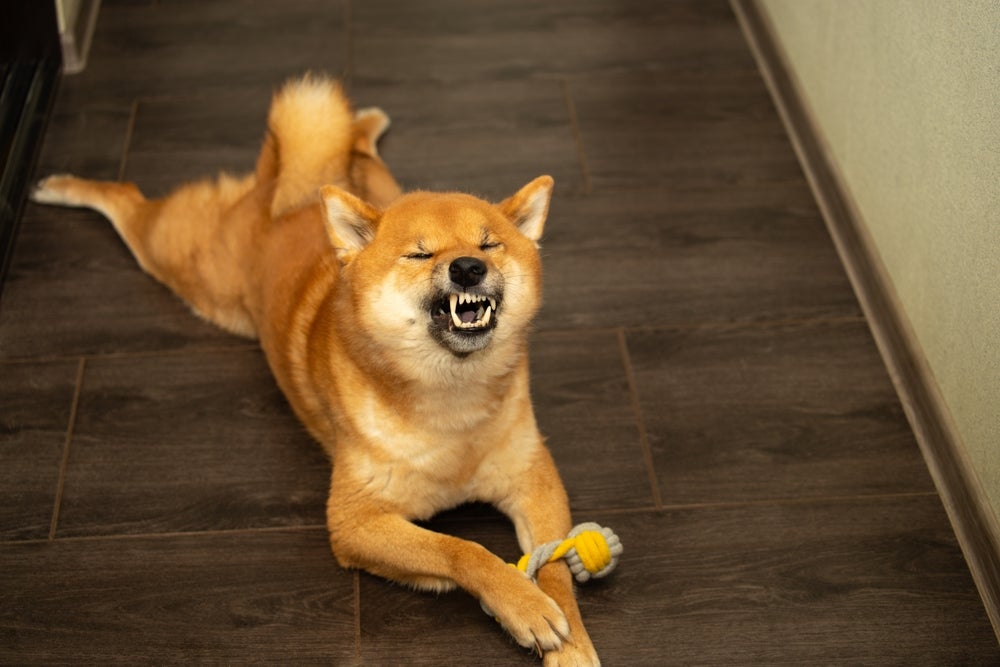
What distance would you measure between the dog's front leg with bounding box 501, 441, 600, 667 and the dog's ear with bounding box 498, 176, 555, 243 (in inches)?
18.5

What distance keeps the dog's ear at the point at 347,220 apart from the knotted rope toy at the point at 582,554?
696mm

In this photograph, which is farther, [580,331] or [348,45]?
[348,45]

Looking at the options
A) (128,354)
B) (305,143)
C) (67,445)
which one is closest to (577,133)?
(305,143)

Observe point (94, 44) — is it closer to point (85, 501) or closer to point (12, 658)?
point (85, 501)

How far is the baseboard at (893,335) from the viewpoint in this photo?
2.39 meters

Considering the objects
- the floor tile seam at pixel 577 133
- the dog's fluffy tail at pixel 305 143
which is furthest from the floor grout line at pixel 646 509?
the floor tile seam at pixel 577 133

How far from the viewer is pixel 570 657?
2.15m

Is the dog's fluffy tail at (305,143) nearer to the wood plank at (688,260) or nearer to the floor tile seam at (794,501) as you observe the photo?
the wood plank at (688,260)

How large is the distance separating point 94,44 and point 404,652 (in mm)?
2451

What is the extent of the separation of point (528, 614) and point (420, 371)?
497mm

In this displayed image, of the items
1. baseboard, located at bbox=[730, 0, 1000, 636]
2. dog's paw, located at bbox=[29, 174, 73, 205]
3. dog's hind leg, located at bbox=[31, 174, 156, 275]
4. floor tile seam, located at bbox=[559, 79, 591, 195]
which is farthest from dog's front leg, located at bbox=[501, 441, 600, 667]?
dog's paw, located at bbox=[29, 174, 73, 205]

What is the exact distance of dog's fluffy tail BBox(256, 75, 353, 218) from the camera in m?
2.74

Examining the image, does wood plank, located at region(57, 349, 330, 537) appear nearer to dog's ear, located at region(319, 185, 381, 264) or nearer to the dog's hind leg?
the dog's hind leg

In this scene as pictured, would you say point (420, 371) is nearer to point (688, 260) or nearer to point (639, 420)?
point (639, 420)
